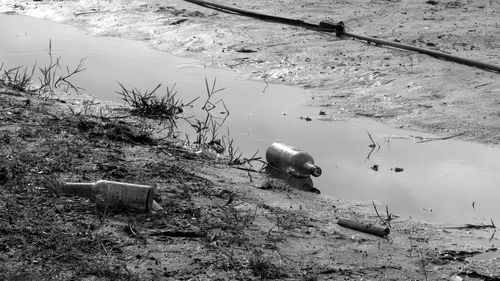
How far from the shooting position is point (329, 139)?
7.05m

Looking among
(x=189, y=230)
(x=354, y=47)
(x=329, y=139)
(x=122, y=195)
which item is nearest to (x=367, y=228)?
(x=189, y=230)

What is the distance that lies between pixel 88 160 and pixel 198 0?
20.5ft

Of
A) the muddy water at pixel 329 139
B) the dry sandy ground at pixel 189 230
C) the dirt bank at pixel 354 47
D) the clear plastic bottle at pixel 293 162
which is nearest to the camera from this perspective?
the dry sandy ground at pixel 189 230

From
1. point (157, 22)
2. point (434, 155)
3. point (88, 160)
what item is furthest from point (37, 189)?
point (157, 22)

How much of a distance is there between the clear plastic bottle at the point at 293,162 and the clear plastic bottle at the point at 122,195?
1.34m

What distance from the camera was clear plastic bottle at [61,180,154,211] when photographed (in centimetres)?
491

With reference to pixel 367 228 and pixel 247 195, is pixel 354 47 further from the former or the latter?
pixel 367 228

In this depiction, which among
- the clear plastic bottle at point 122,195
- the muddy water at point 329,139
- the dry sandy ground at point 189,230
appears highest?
the clear plastic bottle at point 122,195

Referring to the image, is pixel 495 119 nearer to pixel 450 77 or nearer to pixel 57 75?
pixel 450 77

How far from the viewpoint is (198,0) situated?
1173 centimetres

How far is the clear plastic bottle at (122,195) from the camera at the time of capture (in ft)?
16.1

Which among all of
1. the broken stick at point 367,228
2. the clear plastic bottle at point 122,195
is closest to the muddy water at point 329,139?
the broken stick at point 367,228

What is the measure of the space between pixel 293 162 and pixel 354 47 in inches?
146

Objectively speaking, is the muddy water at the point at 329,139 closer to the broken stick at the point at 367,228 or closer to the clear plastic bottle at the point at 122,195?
the broken stick at the point at 367,228
